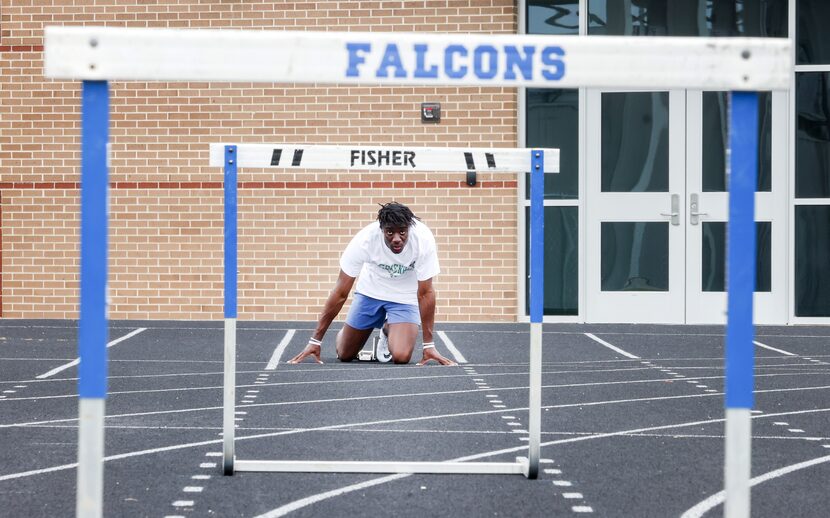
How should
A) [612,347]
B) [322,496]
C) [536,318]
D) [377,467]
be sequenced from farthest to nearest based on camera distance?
[612,347]
[377,467]
[536,318]
[322,496]

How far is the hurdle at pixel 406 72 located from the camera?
2.10 metres

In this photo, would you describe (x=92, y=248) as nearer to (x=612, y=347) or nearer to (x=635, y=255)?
(x=612, y=347)

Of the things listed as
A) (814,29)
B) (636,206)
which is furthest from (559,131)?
(814,29)

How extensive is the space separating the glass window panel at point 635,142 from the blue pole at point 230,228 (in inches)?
368

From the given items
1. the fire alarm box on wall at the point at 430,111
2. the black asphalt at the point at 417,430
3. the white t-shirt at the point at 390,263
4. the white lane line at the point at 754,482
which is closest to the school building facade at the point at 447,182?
the fire alarm box on wall at the point at 430,111

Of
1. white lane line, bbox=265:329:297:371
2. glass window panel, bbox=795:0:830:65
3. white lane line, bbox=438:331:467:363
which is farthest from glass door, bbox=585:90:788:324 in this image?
white lane line, bbox=265:329:297:371

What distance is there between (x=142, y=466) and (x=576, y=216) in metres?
9.27

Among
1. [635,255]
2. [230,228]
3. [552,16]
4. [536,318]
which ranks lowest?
[536,318]

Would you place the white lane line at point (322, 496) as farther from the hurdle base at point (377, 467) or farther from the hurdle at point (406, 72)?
the hurdle at point (406, 72)

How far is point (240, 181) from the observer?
13469mm

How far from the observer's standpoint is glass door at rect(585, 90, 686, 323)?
43.5 ft

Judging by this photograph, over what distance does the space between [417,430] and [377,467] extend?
120 cm

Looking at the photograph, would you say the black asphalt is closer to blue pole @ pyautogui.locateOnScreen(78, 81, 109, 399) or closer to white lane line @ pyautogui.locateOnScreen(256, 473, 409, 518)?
white lane line @ pyautogui.locateOnScreen(256, 473, 409, 518)

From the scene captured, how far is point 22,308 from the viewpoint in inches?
542
